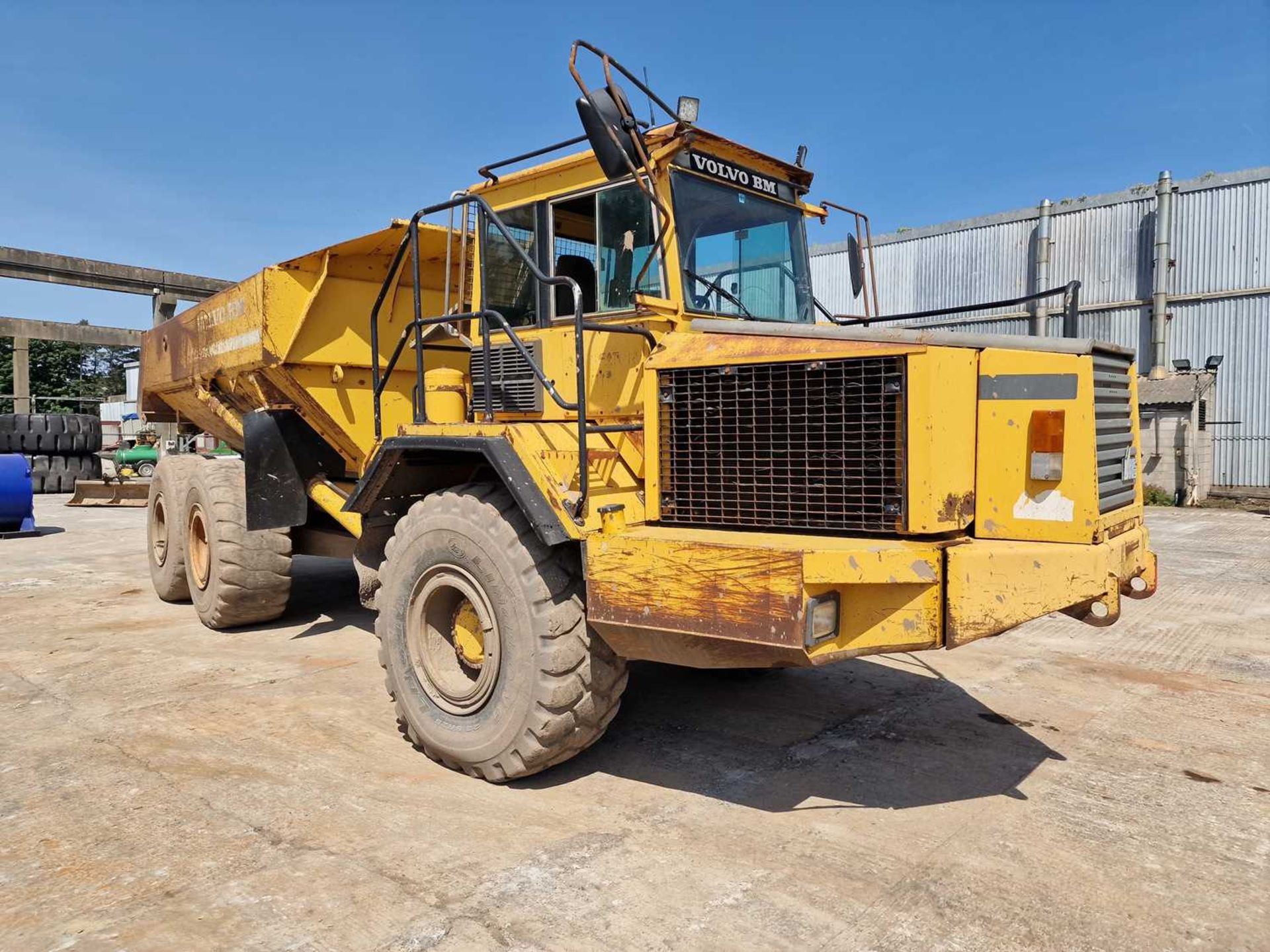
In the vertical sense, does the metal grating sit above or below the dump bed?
below

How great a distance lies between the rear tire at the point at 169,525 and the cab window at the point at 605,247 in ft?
15.1

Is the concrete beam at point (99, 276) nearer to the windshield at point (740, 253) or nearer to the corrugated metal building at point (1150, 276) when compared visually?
the corrugated metal building at point (1150, 276)

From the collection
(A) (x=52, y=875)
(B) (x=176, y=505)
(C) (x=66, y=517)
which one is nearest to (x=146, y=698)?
(A) (x=52, y=875)

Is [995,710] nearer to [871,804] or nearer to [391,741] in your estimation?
[871,804]

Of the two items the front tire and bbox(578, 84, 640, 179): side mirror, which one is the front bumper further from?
bbox(578, 84, 640, 179): side mirror

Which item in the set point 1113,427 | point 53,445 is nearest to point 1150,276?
point 1113,427

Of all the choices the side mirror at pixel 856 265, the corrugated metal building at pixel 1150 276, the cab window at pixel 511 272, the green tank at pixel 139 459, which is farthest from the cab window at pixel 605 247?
the green tank at pixel 139 459

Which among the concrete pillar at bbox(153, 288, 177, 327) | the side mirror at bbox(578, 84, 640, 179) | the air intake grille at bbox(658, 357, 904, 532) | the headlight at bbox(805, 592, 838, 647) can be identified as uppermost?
the concrete pillar at bbox(153, 288, 177, 327)

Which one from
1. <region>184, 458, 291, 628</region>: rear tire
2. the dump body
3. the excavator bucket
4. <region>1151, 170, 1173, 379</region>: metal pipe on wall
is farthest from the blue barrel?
<region>1151, 170, 1173, 379</region>: metal pipe on wall

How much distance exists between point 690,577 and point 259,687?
3.39 m

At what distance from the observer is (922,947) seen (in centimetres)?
276

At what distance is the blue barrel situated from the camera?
13258 millimetres

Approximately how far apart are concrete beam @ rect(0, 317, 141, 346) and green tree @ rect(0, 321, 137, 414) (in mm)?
10649

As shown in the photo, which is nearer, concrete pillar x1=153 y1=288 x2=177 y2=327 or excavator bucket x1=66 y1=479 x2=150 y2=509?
excavator bucket x1=66 y1=479 x2=150 y2=509
